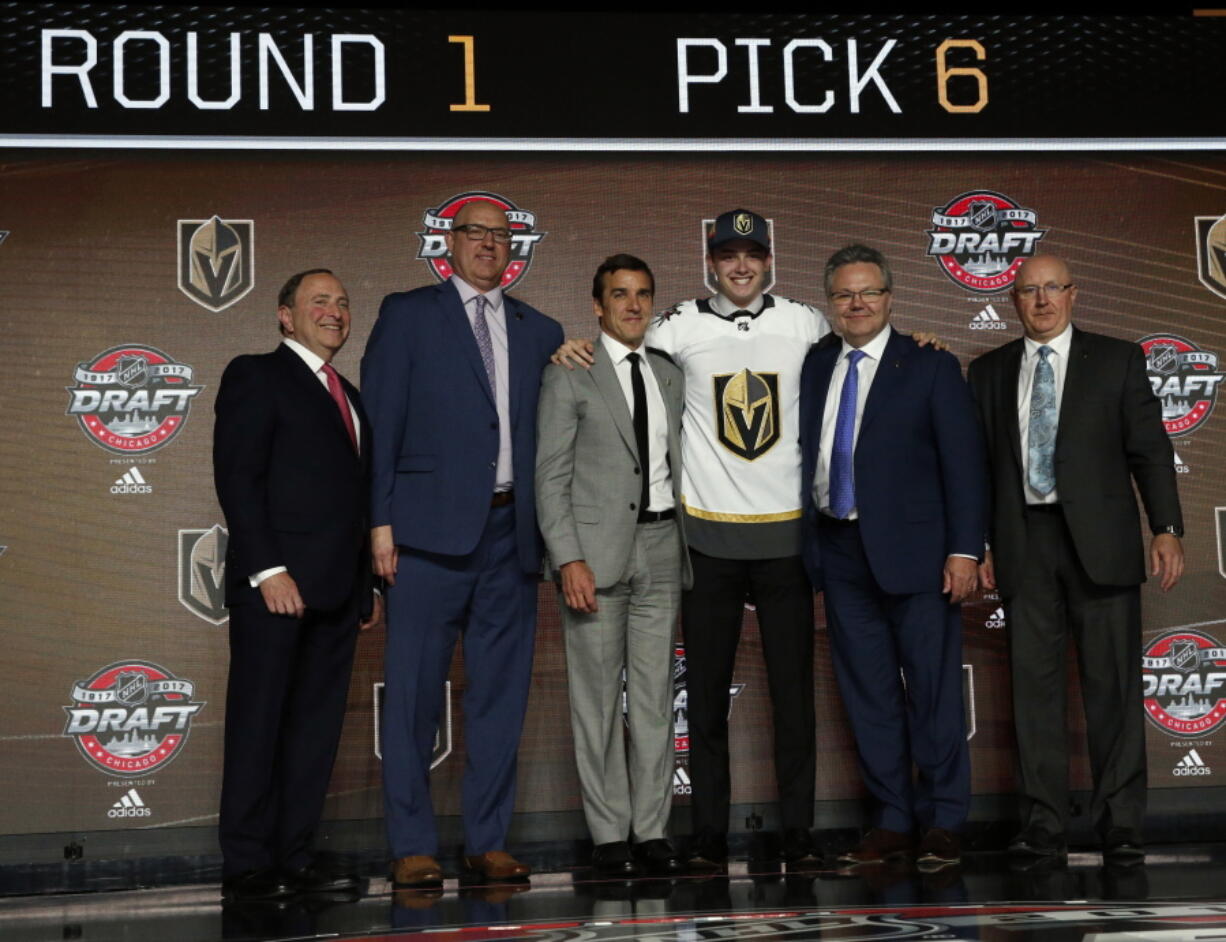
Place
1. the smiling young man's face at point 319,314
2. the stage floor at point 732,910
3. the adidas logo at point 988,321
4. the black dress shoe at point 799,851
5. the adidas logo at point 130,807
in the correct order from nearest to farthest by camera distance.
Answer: the stage floor at point 732,910
the smiling young man's face at point 319,314
the black dress shoe at point 799,851
the adidas logo at point 130,807
the adidas logo at point 988,321

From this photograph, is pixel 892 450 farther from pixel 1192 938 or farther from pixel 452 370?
pixel 1192 938

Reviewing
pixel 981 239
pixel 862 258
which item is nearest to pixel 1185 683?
pixel 981 239

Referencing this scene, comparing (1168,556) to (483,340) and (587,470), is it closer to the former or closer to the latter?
(587,470)

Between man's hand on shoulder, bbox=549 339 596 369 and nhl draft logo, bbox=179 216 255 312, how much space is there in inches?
51.1

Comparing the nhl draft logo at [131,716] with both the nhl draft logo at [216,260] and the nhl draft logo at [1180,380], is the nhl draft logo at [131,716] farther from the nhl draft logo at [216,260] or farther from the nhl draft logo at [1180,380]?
the nhl draft logo at [1180,380]

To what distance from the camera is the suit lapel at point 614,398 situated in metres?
3.90

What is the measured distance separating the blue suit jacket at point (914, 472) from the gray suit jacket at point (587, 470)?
1.80ft

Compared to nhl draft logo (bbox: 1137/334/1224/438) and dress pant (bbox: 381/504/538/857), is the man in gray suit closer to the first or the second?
dress pant (bbox: 381/504/538/857)

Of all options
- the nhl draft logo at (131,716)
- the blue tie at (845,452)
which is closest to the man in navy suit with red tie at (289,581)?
the nhl draft logo at (131,716)

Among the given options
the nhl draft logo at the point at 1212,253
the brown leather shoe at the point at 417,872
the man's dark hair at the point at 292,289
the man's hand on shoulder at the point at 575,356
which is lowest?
the brown leather shoe at the point at 417,872

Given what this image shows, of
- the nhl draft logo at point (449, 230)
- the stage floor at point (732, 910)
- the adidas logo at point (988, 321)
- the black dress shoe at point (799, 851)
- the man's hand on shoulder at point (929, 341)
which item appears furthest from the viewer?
the adidas logo at point (988, 321)

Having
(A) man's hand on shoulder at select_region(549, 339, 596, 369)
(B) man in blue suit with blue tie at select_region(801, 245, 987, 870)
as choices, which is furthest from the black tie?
(B) man in blue suit with blue tie at select_region(801, 245, 987, 870)

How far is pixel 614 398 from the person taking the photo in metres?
3.90

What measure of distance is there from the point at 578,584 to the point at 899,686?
3.22ft
